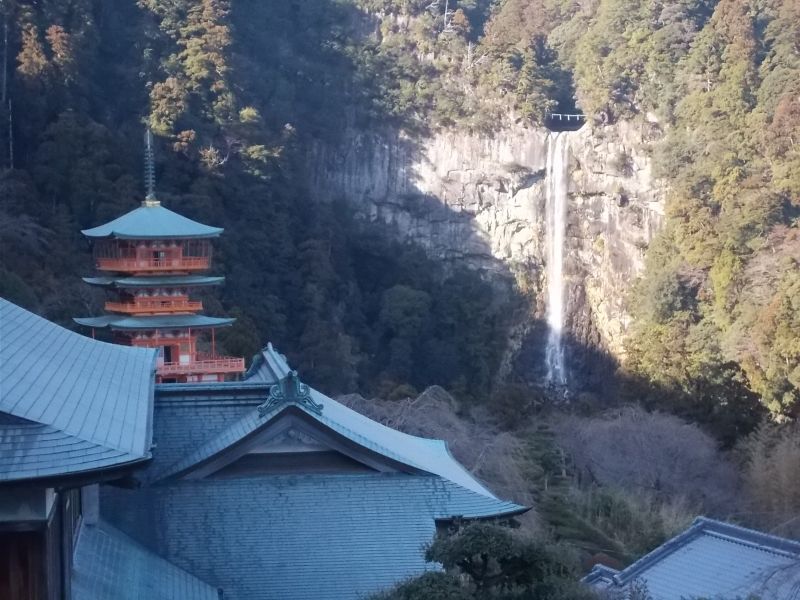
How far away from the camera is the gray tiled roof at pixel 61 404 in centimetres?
451

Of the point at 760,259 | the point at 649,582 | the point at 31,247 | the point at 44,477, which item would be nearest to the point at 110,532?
the point at 44,477

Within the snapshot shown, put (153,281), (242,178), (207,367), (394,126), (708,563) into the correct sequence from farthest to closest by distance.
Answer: (394,126)
(242,178)
(153,281)
(207,367)
(708,563)

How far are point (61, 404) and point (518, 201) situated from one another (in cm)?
3245

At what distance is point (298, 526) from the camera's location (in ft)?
23.8

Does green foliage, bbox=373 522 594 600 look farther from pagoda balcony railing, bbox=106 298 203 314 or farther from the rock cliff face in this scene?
the rock cliff face

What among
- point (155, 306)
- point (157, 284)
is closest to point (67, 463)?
point (157, 284)

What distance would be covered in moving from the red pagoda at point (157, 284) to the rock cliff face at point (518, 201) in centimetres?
1974

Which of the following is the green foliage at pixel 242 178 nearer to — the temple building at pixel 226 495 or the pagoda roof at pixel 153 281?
the pagoda roof at pixel 153 281

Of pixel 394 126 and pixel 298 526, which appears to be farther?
pixel 394 126

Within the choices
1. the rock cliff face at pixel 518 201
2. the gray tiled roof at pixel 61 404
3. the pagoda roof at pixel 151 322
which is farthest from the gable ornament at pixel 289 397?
the rock cliff face at pixel 518 201

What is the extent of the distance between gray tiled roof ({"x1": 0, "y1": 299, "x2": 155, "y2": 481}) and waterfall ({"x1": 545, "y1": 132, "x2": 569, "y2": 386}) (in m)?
29.7

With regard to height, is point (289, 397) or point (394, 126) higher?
point (394, 126)

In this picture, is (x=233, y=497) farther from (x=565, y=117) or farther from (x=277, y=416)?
(x=565, y=117)

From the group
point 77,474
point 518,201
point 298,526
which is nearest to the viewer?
point 77,474
